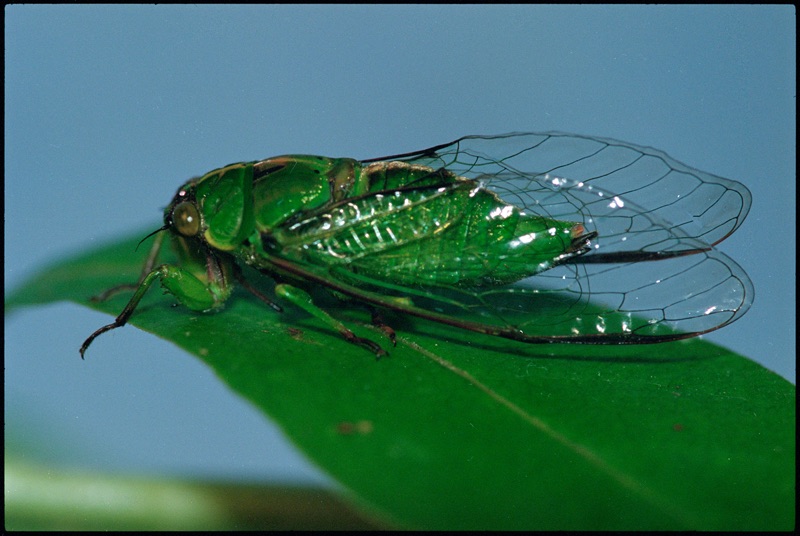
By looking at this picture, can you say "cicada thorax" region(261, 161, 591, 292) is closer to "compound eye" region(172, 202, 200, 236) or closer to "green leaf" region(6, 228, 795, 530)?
"green leaf" region(6, 228, 795, 530)

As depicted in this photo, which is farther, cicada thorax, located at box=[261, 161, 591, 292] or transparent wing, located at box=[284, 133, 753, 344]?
cicada thorax, located at box=[261, 161, 591, 292]

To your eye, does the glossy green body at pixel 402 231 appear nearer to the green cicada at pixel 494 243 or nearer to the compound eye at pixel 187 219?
the green cicada at pixel 494 243

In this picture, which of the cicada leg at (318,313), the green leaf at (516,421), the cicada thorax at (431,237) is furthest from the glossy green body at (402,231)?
the green leaf at (516,421)

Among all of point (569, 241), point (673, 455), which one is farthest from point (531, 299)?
point (673, 455)

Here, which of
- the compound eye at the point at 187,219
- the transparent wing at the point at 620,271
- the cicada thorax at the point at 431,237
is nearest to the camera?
the transparent wing at the point at 620,271

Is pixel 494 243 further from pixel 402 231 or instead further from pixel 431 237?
pixel 402 231

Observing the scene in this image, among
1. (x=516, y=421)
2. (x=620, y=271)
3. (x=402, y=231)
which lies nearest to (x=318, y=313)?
(x=402, y=231)

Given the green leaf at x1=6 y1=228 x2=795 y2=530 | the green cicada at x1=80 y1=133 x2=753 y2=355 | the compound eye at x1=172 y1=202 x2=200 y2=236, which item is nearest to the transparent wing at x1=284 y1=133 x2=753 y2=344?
the green cicada at x1=80 y1=133 x2=753 y2=355
